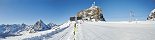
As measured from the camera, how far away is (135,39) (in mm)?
11570

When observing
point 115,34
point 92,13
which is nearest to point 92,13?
point 92,13

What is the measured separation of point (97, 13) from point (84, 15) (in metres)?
9.87

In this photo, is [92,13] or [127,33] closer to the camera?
[127,33]

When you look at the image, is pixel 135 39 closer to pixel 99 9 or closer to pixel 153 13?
pixel 153 13

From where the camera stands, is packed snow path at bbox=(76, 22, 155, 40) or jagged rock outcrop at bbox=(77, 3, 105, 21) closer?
packed snow path at bbox=(76, 22, 155, 40)

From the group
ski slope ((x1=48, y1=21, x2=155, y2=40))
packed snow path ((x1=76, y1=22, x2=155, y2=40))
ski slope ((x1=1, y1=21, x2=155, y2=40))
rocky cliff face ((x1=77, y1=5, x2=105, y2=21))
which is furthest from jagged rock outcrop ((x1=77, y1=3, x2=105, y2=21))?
packed snow path ((x1=76, y1=22, x2=155, y2=40))

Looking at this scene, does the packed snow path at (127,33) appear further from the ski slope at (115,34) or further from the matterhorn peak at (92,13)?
the matterhorn peak at (92,13)

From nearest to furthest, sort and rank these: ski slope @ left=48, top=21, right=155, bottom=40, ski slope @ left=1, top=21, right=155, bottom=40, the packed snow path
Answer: the packed snow path
ski slope @ left=48, top=21, right=155, bottom=40
ski slope @ left=1, top=21, right=155, bottom=40

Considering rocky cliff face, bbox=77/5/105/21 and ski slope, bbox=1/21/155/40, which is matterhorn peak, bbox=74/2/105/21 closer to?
rocky cliff face, bbox=77/5/105/21

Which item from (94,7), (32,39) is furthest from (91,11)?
(32,39)

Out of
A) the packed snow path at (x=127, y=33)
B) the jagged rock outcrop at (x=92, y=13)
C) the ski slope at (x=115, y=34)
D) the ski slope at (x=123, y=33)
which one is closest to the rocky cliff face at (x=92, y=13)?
the jagged rock outcrop at (x=92, y=13)

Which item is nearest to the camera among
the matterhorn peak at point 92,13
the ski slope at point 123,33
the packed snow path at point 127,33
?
the packed snow path at point 127,33

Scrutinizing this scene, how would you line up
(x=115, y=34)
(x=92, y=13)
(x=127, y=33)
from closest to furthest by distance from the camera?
(x=127, y=33), (x=115, y=34), (x=92, y=13)

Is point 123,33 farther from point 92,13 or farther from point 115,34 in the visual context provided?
point 92,13
